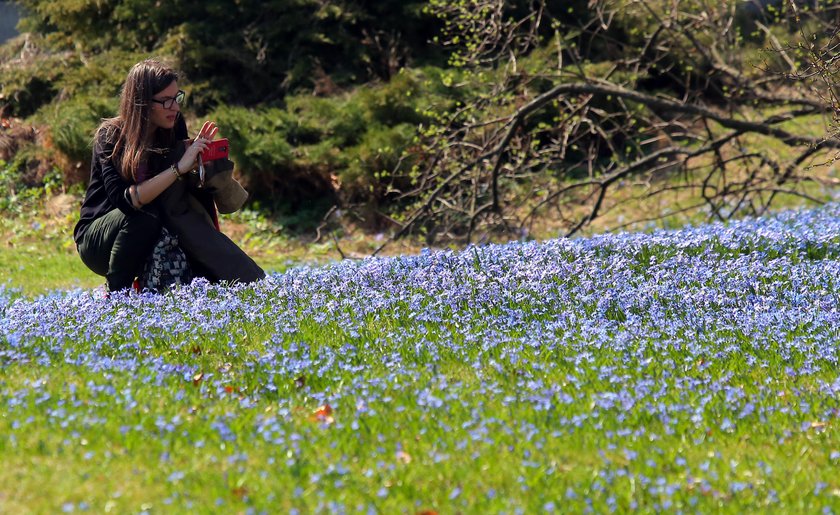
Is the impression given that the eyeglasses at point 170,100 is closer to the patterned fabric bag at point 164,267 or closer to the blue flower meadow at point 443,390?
the patterned fabric bag at point 164,267

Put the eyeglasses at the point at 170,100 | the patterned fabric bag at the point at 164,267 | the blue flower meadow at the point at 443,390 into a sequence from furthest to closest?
the patterned fabric bag at the point at 164,267, the eyeglasses at the point at 170,100, the blue flower meadow at the point at 443,390

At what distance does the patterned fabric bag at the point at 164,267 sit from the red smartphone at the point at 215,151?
1.81 feet

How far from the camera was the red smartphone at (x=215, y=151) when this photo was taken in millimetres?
6070

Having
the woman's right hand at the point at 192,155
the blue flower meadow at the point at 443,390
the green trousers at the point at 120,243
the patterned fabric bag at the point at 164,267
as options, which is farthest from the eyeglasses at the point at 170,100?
the blue flower meadow at the point at 443,390

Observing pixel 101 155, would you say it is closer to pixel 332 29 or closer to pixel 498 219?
pixel 498 219

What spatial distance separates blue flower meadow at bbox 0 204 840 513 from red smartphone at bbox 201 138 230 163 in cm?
76

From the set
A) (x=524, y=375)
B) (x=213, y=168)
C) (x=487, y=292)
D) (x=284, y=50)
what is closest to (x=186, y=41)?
(x=284, y=50)

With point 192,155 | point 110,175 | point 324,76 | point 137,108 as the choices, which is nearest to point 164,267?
point 110,175

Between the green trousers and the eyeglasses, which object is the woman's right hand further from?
the green trousers

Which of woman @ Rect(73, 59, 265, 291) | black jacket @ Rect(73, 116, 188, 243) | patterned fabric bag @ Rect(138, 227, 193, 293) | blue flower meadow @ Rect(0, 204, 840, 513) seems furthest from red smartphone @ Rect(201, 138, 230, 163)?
blue flower meadow @ Rect(0, 204, 840, 513)

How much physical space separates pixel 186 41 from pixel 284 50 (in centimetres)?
127

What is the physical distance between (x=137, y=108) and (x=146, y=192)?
0.51 meters

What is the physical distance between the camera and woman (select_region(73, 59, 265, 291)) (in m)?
5.96

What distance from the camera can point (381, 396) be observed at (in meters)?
4.20
